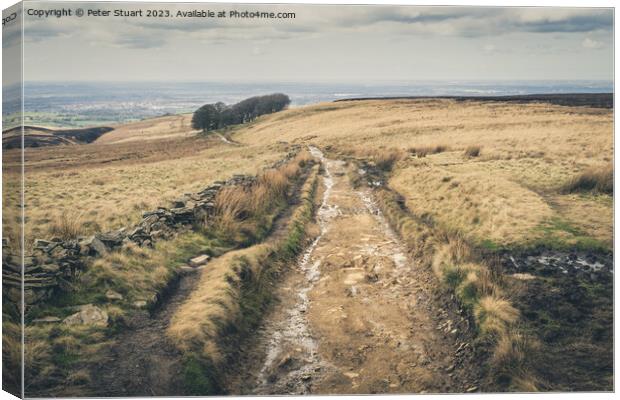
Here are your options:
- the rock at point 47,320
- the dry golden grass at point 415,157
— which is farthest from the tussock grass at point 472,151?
the rock at point 47,320

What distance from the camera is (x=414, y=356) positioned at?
28.4 feet

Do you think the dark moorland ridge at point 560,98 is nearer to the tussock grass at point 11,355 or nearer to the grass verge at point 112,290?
the grass verge at point 112,290

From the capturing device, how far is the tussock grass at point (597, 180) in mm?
9867

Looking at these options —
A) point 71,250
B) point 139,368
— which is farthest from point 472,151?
point 71,250

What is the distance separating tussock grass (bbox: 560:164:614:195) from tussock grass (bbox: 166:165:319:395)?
5.62 m

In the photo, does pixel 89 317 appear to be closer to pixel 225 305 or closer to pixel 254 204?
pixel 225 305

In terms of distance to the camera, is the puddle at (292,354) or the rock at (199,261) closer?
the puddle at (292,354)

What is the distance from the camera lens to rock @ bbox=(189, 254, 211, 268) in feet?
34.0

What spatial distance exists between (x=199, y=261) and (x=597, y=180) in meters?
7.73

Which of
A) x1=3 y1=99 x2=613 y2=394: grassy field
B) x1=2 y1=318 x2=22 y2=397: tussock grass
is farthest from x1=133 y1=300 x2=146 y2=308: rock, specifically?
x1=2 y1=318 x2=22 y2=397: tussock grass

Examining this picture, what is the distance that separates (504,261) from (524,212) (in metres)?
1.12

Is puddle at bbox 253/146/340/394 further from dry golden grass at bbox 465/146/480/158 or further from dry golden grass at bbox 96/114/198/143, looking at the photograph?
dry golden grass at bbox 465/146/480/158

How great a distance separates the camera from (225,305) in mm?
8945

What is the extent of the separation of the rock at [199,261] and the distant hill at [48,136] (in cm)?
291
